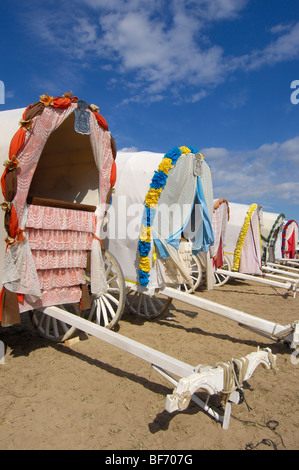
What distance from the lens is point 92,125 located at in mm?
3580

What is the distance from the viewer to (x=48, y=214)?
11.0 ft

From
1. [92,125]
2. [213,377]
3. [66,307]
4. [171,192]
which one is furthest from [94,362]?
[92,125]

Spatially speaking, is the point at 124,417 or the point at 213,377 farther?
the point at 124,417

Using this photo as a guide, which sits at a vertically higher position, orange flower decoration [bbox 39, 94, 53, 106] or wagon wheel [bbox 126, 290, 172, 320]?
orange flower decoration [bbox 39, 94, 53, 106]

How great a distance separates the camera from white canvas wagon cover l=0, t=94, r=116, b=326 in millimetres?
2975

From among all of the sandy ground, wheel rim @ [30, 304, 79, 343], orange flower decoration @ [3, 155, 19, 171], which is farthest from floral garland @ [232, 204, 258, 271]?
orange flower decoration @ [3, 155, 19, 171]

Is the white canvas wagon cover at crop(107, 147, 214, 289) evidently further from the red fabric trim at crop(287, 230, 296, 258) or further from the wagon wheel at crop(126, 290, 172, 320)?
the red fabric trim at crop(287, 230, 296, 258)

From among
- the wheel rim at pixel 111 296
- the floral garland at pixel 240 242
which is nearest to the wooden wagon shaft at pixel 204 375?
the wheel rim at pixel 111 296

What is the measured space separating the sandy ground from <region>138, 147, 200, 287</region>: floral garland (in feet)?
3.08

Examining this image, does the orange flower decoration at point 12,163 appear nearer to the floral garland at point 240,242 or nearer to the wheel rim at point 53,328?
the wheel rim at point 53,328

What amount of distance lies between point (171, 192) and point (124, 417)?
107 inches

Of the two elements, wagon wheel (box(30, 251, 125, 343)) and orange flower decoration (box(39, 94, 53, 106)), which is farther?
wagon wheel (box(30, 251, 125, 343))

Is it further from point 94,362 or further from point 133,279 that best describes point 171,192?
point 94,362

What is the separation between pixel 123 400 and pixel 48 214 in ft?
6.29
